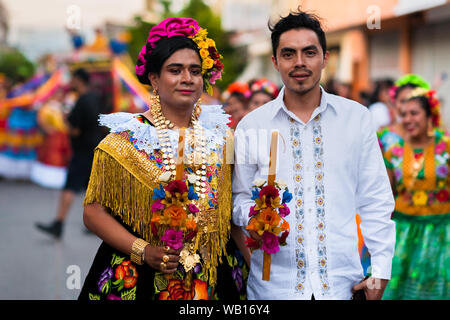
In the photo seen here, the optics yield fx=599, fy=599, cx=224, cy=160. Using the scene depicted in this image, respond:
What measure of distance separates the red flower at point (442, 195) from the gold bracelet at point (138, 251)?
279 centimetres

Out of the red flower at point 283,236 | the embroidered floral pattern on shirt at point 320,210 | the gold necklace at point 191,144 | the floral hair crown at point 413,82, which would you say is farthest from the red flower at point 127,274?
the floral hair crown at point 413,82

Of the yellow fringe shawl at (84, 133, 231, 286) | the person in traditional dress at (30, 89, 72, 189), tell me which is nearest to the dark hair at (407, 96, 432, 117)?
the yellow fringe shawl at (84, 133, 231, 286)

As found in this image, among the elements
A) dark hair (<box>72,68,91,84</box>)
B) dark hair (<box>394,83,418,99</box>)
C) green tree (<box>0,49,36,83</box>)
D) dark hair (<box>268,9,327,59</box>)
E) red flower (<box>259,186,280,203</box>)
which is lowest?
red flower (<box>259,186,280,203</box>)

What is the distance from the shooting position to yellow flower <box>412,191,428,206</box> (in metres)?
4.68

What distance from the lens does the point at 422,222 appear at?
15.4 feet

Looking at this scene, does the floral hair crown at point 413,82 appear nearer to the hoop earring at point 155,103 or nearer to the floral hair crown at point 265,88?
the floral hair crown at point 265,88

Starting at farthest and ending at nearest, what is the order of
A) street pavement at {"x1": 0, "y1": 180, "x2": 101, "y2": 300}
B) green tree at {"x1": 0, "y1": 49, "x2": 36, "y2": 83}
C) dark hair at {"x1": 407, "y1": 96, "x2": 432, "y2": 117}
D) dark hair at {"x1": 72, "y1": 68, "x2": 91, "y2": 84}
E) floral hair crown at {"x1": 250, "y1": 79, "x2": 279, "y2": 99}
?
1. green tree at {"x1": 0, "y1": 49, "x2": 36, "y2": 83}
2. dark hair at {"x1": 72, "y1": 68, "x2": 91, "y2": 84}
3. floral hair crown at {"x1": 250, "y1": 79, "x2": 279, "y2": 99}
4. street pavement at {"x1": 0, "y1": 180, "x2": 101, "y2": 300}
5. dark hair at {"x1": 407, "y1": 96, "x2": 432, "y2": 117}

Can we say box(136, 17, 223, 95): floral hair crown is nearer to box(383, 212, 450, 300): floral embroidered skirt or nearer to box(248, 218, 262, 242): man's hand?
box(248, 218, 262, 242): man's hand

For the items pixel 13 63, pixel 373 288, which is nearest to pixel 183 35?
pixel 373 288

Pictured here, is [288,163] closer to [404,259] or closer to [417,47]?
[404,259]

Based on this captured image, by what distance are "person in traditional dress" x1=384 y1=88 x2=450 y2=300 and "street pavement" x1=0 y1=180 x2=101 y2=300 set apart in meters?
2.49

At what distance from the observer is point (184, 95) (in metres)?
2.82

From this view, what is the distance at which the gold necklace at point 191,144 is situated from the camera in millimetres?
2844

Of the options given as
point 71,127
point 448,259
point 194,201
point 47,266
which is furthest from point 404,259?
point 71,127
